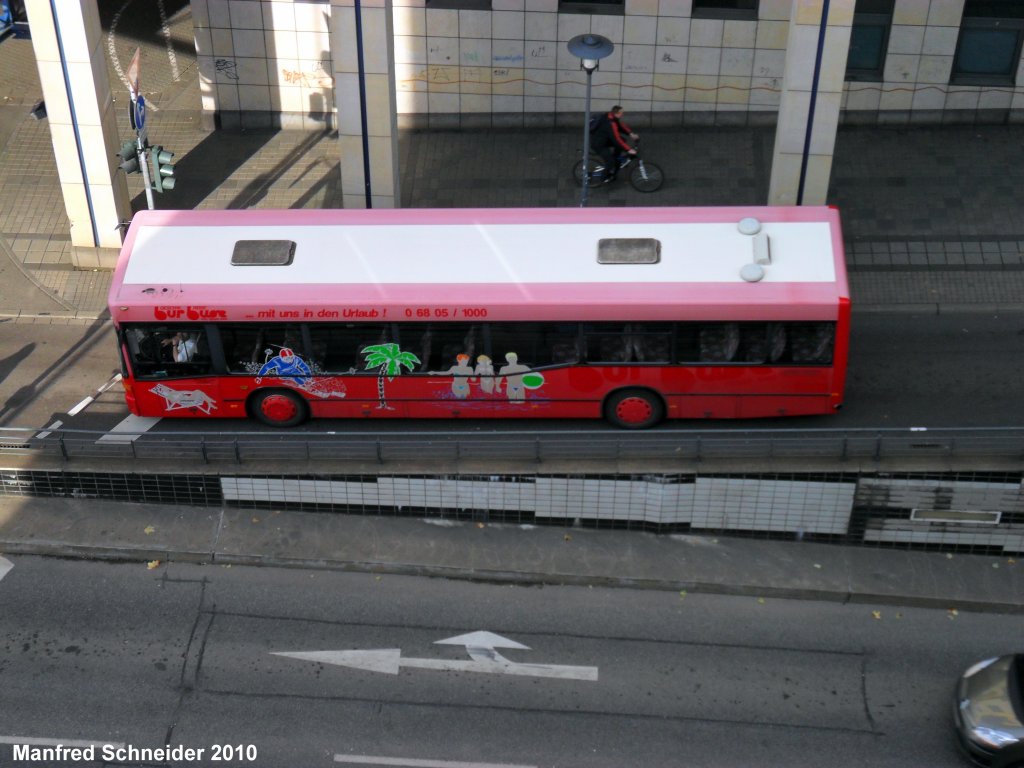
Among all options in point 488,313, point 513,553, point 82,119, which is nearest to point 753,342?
point 488,313

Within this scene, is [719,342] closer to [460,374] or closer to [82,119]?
[460,374]

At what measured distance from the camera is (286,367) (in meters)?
17.0

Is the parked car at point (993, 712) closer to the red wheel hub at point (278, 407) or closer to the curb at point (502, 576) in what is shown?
the curb at point (502, 576)

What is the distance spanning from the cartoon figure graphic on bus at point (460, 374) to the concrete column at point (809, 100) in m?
7.52

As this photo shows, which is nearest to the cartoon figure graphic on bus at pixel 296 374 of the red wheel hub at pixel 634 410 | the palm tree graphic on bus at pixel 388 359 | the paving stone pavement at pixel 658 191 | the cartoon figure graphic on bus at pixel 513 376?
the palm tree graphic on bus at pixel 388 359

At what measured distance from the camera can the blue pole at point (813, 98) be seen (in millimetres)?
19250

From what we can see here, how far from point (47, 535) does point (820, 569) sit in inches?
413

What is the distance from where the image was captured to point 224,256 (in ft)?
55.6

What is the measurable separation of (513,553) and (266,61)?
14763 mm

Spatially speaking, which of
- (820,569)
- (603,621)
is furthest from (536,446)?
(820,569)

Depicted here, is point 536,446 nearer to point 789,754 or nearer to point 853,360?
point 789,754

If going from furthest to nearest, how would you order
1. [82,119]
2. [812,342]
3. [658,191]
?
[658,191] → [82,119] → [812,342]

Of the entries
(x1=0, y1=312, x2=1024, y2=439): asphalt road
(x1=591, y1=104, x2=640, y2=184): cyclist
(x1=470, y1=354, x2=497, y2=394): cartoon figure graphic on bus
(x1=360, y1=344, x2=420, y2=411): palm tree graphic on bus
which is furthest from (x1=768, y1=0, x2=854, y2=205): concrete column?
(x1=360, y1=344, x2=420, y2=411): palm tree graphic on bus

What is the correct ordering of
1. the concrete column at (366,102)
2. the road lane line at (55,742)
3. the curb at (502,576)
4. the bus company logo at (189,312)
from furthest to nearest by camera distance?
the concrete column at (366,102)
the bus company logo at (189,312)
the curb at (502,576)
the road lane line at (55,742)
